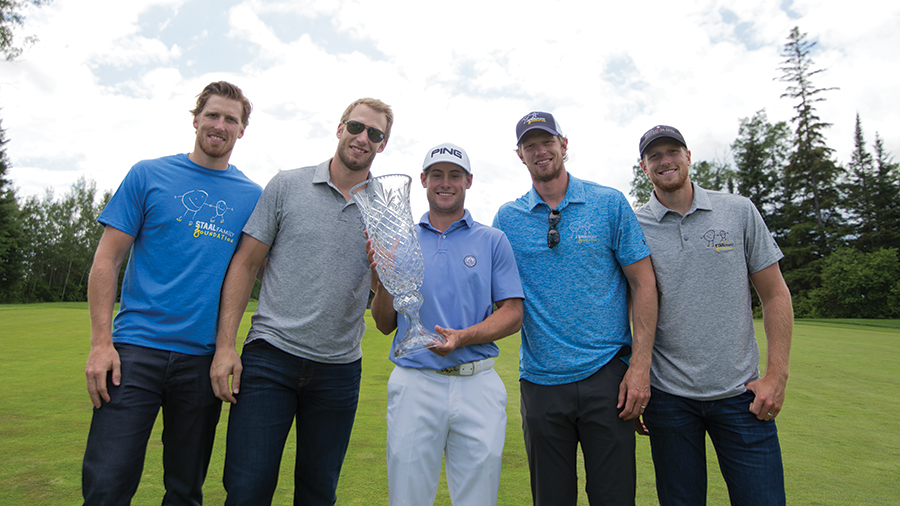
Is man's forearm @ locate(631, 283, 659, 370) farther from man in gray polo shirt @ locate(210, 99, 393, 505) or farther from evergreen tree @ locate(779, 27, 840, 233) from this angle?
evergreen tree @ locate(779, 27, 840, 233)

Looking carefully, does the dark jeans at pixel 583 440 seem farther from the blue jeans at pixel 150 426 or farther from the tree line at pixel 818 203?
the tree line at pixel 818 203

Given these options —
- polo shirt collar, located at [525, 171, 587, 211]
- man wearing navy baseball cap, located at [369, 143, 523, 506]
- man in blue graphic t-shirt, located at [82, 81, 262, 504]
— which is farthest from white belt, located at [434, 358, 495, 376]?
man in blue graphic t-shirt, located at [82, 81, 262, 504]

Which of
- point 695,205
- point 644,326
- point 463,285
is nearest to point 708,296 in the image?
point 644,326

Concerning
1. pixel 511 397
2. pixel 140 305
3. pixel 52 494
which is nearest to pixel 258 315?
pixel 140 305

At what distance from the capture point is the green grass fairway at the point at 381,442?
303 cm

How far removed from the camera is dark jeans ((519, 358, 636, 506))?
92.9 inches

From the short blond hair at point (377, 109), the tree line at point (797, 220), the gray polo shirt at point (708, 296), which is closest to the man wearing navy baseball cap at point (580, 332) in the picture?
the gray polo shirt at point (708, 296)

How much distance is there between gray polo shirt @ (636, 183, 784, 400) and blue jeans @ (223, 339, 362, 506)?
1.65 m

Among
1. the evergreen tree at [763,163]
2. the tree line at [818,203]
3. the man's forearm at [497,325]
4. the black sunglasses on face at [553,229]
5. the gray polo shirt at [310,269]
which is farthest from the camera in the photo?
the evergreen tree at [763,163]

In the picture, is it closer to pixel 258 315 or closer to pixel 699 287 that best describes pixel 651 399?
pixel 699 287

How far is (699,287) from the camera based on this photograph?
2.51m

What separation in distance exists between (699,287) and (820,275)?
125 feet

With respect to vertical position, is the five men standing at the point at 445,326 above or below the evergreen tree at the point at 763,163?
below

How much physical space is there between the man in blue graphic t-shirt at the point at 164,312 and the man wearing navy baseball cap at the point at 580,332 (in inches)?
62.9
